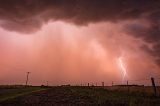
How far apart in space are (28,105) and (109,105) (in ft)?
24.4

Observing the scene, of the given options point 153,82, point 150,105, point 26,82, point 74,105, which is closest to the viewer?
point 150,105

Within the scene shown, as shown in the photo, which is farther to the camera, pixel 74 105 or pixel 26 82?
pixel 26 82

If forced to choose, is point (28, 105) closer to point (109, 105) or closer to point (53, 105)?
point (53, 105)

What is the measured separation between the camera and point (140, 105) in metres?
19.1

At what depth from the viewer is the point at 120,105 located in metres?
19.7

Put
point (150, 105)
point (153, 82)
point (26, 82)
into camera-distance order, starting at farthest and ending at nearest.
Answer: point (26, 82)
point (153, 82)
point (150, 105)

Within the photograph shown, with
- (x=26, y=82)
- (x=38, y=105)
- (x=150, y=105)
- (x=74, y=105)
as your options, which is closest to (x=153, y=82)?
(x=150, y=105)

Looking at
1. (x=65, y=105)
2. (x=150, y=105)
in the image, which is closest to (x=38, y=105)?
(x=65, y=105)

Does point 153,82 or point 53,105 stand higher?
point 153,82

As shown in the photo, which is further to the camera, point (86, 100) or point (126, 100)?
point (86, 100)

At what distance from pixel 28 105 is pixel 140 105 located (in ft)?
33.0

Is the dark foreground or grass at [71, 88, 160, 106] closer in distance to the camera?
grass at [71, 88, 160, 106]

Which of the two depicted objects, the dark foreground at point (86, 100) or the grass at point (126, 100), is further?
the dark foreground at point (86, 100)

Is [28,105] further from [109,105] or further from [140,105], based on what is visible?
[140,105]
